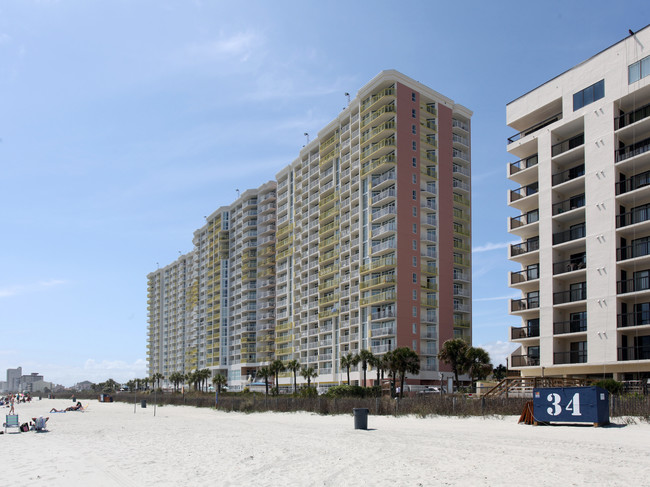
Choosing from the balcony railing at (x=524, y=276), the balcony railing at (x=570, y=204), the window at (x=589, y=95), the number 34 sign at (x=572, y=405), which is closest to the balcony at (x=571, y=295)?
the balcony railing at (x=524, y=276)

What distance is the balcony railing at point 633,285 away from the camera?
43.1 m

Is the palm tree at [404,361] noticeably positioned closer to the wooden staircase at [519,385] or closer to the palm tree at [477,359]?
the palm tree at [477,359]

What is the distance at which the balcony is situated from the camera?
47656mm

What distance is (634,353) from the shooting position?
1689 inches

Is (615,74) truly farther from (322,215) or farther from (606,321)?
(322,215)

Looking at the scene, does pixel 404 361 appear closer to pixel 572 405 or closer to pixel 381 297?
pixel 381 297

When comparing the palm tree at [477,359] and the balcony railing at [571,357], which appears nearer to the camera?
the balcony railing at [571,357]

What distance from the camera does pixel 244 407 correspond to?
193 feet

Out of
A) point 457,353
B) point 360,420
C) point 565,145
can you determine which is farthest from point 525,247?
point 360,420

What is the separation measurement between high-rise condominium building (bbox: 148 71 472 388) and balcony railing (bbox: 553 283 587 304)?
91.5 feet

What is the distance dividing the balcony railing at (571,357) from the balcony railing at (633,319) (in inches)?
154

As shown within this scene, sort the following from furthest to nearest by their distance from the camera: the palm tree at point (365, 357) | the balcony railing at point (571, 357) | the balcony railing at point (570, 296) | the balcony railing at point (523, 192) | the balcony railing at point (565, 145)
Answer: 1. the palm tree at point (365, 357)
2. the balcony railing at point (523, 192)
3. the balcony railing at point (565, 145)
4. the balcony railing at point (570, 296)
5. the balcony railing at point (571, 357)

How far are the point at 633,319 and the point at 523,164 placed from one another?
59.6 feet

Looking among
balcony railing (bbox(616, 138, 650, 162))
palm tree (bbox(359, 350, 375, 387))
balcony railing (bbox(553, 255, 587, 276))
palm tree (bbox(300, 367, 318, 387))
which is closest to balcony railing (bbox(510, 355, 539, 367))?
balcony railing (bbox(553, 255, 587, 276))
